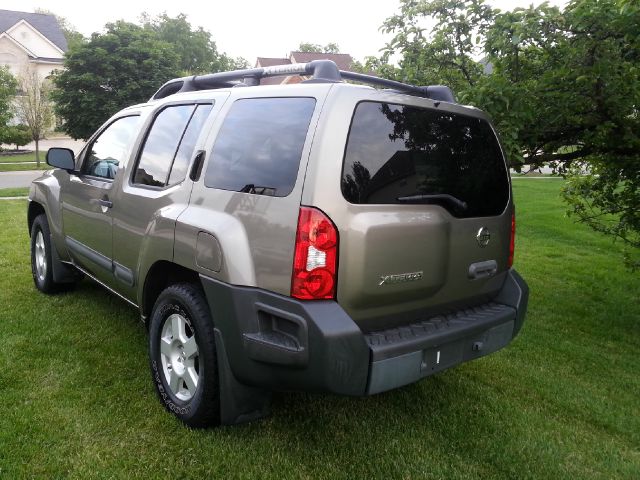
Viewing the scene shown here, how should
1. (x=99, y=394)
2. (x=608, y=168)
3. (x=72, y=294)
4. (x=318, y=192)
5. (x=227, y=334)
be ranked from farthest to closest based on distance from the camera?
1. (x=608, y=168)
2. (x=72, y=294)
3. (x=99, y=394)
4. (x=227, y=334)
5. (x=318, y=192)

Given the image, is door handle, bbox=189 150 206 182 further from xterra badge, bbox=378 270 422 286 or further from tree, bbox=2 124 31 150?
tree, bbox=2 124 31 150

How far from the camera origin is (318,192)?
2320 mm

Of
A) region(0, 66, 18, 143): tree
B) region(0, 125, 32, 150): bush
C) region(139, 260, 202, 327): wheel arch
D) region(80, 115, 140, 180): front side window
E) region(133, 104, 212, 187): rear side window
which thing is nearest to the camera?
region(139, 260, 202, 327): wheel arch

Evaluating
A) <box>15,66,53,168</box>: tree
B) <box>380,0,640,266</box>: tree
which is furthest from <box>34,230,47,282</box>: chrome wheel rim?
<box>15,66,53,168</box>: tree

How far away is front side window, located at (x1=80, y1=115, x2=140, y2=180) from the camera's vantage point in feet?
12.8

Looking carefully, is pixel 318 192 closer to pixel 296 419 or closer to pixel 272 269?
pixel 272 269

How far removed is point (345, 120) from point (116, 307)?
3343 mm

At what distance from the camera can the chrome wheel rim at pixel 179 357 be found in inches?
115

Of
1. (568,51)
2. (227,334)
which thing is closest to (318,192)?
(227,334)

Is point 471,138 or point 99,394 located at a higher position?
point 471,138

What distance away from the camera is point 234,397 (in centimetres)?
266

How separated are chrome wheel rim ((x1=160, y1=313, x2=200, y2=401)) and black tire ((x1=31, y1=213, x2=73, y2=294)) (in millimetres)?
2479

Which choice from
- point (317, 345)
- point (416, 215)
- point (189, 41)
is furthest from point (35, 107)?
point (189, 41)

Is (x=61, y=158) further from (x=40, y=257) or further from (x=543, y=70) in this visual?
(x=543, y=70)
